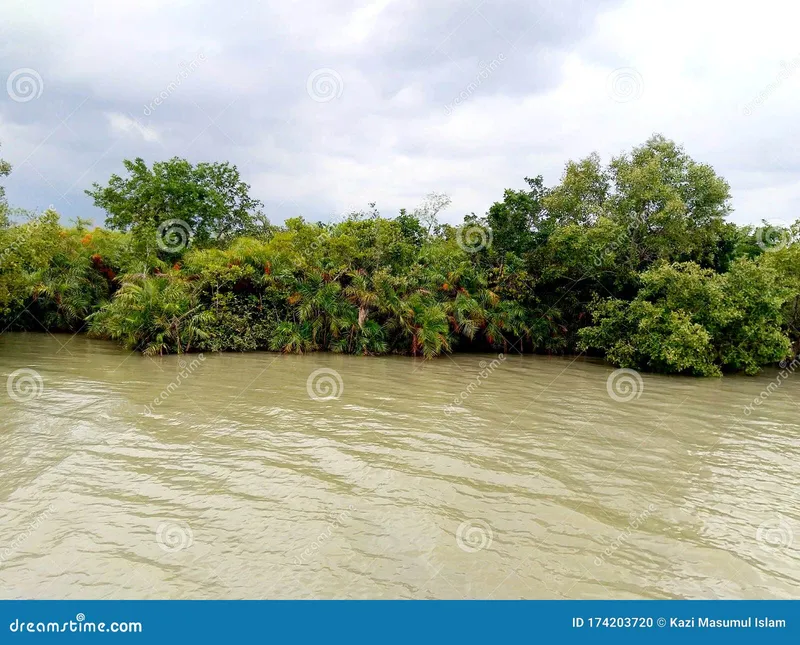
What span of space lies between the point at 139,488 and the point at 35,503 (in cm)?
87

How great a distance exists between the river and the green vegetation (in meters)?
5.81

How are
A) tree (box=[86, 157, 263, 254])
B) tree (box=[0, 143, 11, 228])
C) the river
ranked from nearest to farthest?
the river < tree (box=[0, 143, 11, 228]) < tree (box=[86, 157, 263, 254])

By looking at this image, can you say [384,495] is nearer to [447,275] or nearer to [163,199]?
[447,275]

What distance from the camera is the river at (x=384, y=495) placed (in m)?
3.86

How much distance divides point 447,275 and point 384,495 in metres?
15.4

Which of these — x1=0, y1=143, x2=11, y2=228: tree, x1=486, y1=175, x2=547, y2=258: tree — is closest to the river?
x1=0, y1=143, x2=11, y2=228: tree

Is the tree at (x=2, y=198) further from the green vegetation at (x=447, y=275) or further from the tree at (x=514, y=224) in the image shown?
the tree at (x=514, y=224)

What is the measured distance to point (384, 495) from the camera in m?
5.40

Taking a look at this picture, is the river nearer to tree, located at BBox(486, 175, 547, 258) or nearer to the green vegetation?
the green vegetation

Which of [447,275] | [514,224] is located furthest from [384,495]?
[514,224]

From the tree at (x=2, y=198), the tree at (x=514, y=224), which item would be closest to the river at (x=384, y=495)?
the tree at (x=2, y=198)

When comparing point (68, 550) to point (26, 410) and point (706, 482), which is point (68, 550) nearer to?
point (26, 410)

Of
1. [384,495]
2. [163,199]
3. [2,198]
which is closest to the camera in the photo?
[384,495]

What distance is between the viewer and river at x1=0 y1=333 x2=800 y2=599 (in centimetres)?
386
